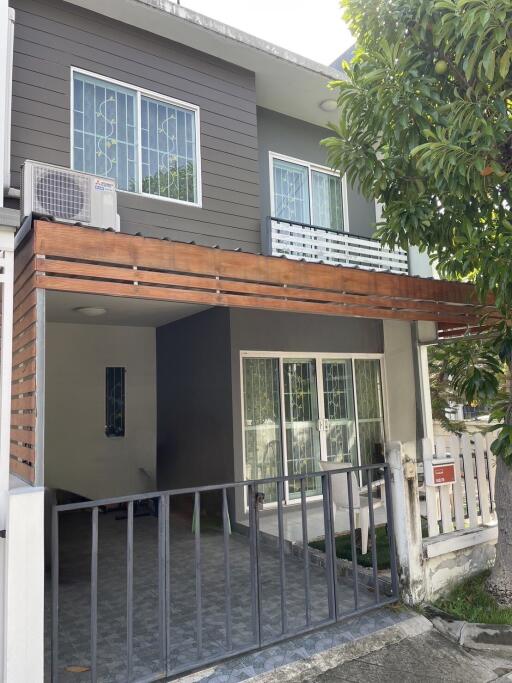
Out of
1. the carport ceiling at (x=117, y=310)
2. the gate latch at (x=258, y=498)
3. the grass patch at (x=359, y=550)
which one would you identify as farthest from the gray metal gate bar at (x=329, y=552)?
the carport ceiling at (x=117, y=310)

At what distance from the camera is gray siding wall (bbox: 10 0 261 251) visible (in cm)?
555

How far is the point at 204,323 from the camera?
7.16m

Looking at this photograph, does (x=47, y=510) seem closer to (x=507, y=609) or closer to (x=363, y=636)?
(x=363, y=636)

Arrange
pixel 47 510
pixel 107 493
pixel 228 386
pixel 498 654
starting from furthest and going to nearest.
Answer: pixel 107 493 → pixel 228 386 → pixel 47 510 → pixel 498 654

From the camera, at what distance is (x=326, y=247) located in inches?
290

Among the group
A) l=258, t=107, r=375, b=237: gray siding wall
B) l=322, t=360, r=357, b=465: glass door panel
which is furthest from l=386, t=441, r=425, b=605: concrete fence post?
l=258, t=107, r=375, b=237: gray siding wall

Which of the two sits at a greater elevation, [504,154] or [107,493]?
[504,154]

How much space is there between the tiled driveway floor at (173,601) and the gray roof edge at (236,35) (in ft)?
20.3

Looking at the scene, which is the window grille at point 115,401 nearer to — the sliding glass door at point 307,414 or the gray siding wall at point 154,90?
the sliding glass door at point 307,414

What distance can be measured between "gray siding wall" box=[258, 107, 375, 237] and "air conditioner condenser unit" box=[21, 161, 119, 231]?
2689mm

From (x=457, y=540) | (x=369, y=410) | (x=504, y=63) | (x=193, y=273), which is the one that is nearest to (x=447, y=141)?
(x=504, y=63)

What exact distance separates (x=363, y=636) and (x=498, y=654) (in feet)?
3.10

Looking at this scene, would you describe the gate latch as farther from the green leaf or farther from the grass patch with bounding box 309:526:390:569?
the green leaf

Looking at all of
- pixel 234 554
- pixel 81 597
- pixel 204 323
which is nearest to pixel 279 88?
pixel 204 323
